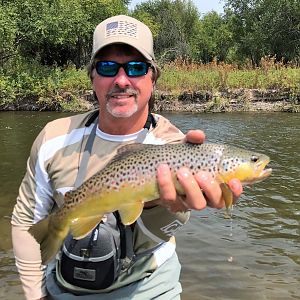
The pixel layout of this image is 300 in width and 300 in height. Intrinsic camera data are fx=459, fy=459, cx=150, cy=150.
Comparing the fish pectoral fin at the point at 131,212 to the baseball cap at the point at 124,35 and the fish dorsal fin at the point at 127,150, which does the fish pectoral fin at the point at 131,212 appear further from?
the baseball cap at the point at 124,35

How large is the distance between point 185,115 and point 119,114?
1900cm

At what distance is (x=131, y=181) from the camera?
2248 mm

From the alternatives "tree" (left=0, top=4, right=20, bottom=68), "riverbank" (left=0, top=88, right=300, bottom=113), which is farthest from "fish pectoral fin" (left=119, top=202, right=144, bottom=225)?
"tree" (left=0, top=4, right=20, bottom=68)

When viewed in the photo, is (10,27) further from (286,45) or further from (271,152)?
(286,45)

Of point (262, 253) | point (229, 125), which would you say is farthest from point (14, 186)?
point (229, 125)

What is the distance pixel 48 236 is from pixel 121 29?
3.89ft

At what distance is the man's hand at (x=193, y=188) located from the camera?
2098 mm

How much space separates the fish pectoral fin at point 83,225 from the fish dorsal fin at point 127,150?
31cm

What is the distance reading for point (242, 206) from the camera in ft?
27.7

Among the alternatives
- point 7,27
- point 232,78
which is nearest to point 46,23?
point 7,27

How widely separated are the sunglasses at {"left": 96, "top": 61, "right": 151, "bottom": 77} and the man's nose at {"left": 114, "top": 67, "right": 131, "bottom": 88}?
0.05 ft

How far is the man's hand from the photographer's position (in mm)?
2098

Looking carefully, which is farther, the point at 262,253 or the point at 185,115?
the point at 185,115

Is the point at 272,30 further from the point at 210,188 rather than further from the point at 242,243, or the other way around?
the point at 210,188
